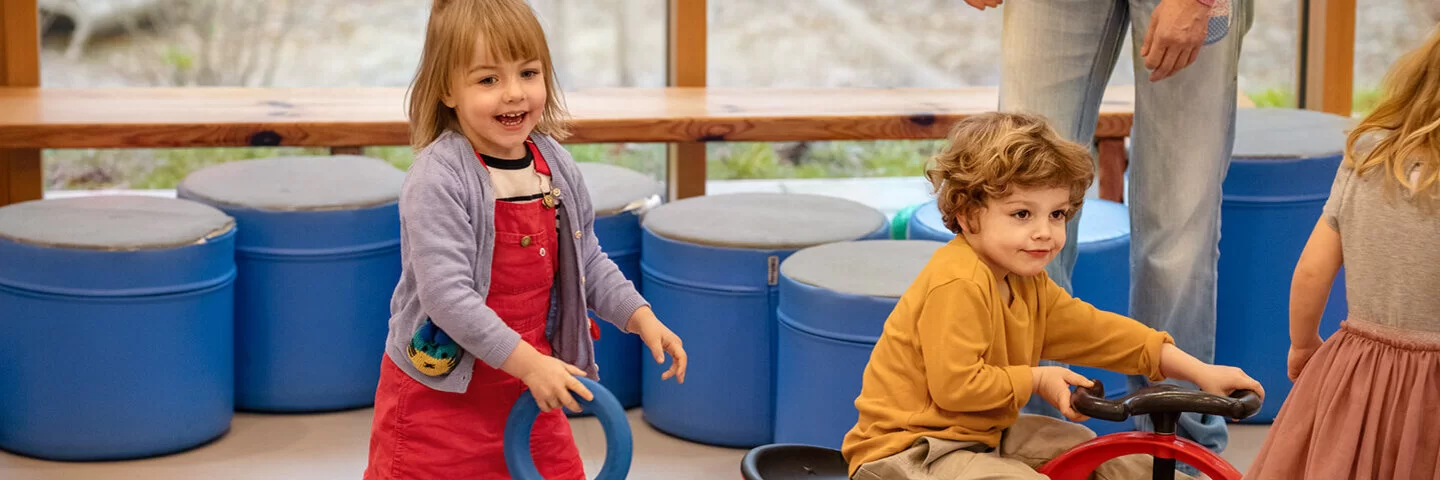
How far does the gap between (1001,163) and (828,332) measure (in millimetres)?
940

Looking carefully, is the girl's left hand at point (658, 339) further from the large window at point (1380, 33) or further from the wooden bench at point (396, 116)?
the large window at point (1380, 33)

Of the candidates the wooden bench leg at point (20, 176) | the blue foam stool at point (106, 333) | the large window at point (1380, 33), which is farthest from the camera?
the large window at point (1380, 33)

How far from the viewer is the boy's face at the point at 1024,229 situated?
216 centimetres

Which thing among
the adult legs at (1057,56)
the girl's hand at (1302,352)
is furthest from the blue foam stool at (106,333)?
the girl's hand at (1302,352)

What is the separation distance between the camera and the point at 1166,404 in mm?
2027

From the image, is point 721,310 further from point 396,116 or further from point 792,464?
point 792,464

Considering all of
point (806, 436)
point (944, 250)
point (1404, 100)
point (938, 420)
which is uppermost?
point (1404, 100)

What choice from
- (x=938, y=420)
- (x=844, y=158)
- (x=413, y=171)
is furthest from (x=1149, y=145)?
(x=844, y=158)

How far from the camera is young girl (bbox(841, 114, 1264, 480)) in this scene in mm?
2129

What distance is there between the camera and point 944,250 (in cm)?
224

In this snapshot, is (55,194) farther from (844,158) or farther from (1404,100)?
(1404,100)

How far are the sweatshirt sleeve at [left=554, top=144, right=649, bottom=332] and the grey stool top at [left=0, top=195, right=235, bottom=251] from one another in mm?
1200

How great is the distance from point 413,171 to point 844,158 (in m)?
2.46

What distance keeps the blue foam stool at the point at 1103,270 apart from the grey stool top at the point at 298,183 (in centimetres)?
121
